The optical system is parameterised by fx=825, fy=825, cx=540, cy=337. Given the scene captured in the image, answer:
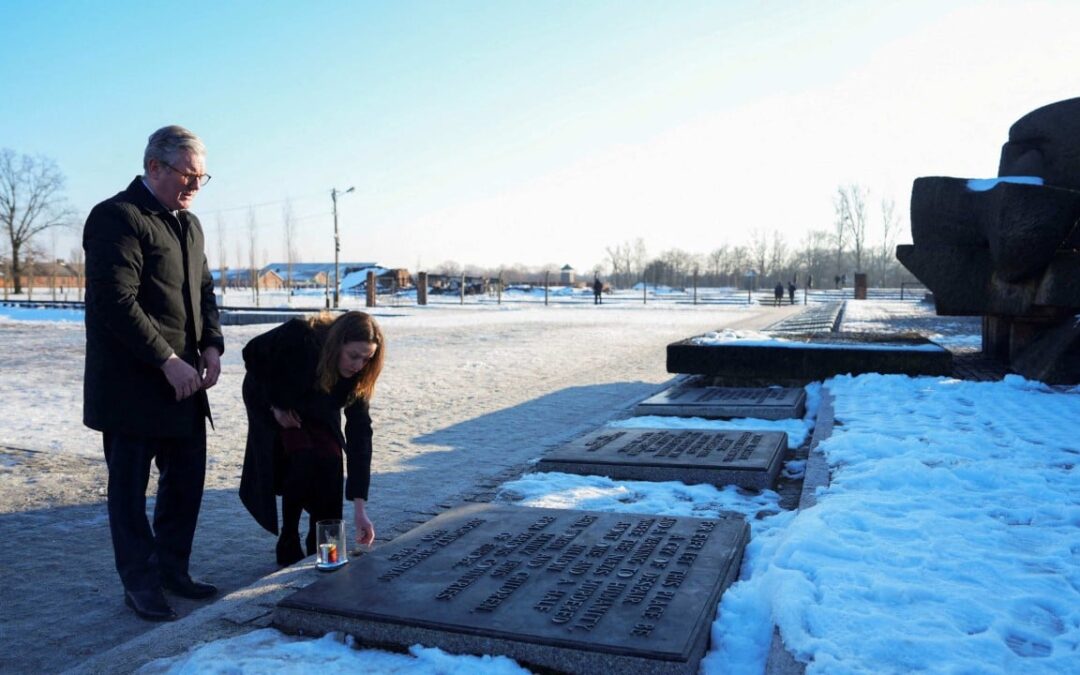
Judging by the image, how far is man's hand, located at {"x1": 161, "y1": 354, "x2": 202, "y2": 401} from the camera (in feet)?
10.3

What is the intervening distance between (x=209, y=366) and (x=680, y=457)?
3.00m

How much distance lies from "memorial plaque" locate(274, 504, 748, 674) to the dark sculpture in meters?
5.84

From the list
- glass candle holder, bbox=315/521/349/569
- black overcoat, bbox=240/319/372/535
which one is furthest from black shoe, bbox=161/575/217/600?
glass candle holder, bbox=315/521/349/569

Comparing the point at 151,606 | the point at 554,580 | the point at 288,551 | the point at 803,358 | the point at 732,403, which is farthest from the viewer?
the point at 803,358

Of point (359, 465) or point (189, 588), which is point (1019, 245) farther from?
point (189, 588)

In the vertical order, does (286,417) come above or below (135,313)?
below

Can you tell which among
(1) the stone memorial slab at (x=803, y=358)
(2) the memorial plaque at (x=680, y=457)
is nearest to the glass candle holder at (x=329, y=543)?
(2) the memorial plaque at (x=680, y=457)

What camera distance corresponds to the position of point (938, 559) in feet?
10.2

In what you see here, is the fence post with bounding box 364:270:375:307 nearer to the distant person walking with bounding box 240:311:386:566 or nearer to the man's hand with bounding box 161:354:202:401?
the distant person walking with bounding box 240:311:386:566

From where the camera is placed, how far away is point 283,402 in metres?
3.67

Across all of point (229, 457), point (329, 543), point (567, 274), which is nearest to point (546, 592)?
point (329, 543)

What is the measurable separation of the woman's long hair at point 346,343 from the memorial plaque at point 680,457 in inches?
79.2

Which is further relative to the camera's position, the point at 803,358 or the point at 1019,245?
the point at 803,358

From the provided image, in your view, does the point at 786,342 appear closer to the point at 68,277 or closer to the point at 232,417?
the point at 232,417
